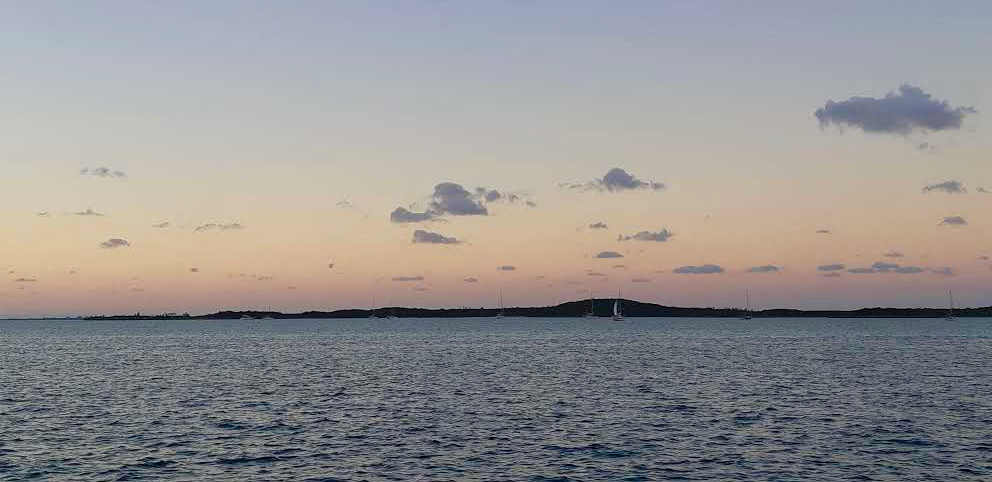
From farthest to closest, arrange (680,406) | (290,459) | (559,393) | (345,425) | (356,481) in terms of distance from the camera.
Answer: (559,393) → (680,406) → (345,425) → (290,459) → (356,481)

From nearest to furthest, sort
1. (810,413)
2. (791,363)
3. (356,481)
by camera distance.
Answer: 1. (356,481)
2. (810,413)
3. (791,363)

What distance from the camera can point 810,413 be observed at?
7306cm

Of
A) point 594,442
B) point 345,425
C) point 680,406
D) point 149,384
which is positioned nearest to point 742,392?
point 680,406

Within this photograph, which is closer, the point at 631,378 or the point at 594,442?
the point at 594,442

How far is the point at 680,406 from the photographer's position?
78.1 m

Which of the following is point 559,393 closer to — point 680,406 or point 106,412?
point 680,406

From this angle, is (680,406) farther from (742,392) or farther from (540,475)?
(540,475)

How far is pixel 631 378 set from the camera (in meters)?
109

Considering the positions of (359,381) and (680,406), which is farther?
(359,381)

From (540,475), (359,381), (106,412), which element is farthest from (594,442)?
(359,381)

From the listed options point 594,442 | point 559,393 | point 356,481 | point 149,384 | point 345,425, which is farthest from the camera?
point 149,384

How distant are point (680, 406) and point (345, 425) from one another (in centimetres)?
3100

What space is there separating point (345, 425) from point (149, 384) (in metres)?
48.3

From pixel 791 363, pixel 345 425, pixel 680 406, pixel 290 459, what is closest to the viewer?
pixel 290 459
